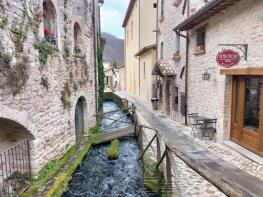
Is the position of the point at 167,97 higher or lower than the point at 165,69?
lower

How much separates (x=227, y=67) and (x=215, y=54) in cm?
171

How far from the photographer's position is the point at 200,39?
32.9 feet

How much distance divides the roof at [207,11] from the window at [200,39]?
360 mm

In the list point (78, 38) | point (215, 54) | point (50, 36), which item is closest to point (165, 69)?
point (215, 54)

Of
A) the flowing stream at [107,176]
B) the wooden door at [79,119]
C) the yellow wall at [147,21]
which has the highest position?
the yellow wall at [147,21]

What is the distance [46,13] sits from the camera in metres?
7.38

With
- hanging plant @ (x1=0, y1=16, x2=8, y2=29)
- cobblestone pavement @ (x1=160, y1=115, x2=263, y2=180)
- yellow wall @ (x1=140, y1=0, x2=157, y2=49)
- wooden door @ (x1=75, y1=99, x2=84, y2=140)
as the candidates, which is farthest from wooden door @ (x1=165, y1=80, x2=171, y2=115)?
hanging plant @ (x1=0, y1=16, x2=8, y2=29)

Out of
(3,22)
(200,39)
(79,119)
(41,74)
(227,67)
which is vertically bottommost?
(79,119)

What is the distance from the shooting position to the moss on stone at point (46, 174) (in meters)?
5.50

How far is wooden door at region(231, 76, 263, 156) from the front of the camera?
657 centimetres

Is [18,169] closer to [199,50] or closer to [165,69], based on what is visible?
[199,50]

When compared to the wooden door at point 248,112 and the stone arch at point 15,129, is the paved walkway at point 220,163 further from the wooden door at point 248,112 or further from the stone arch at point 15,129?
the stone arch at point 15,129

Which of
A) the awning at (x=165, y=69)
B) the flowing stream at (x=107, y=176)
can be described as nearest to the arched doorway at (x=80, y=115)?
the flowing stream at (x=107, y=176)

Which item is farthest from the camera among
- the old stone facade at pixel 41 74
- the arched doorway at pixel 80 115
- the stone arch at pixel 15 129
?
the arched doorway at pixel 80 115
